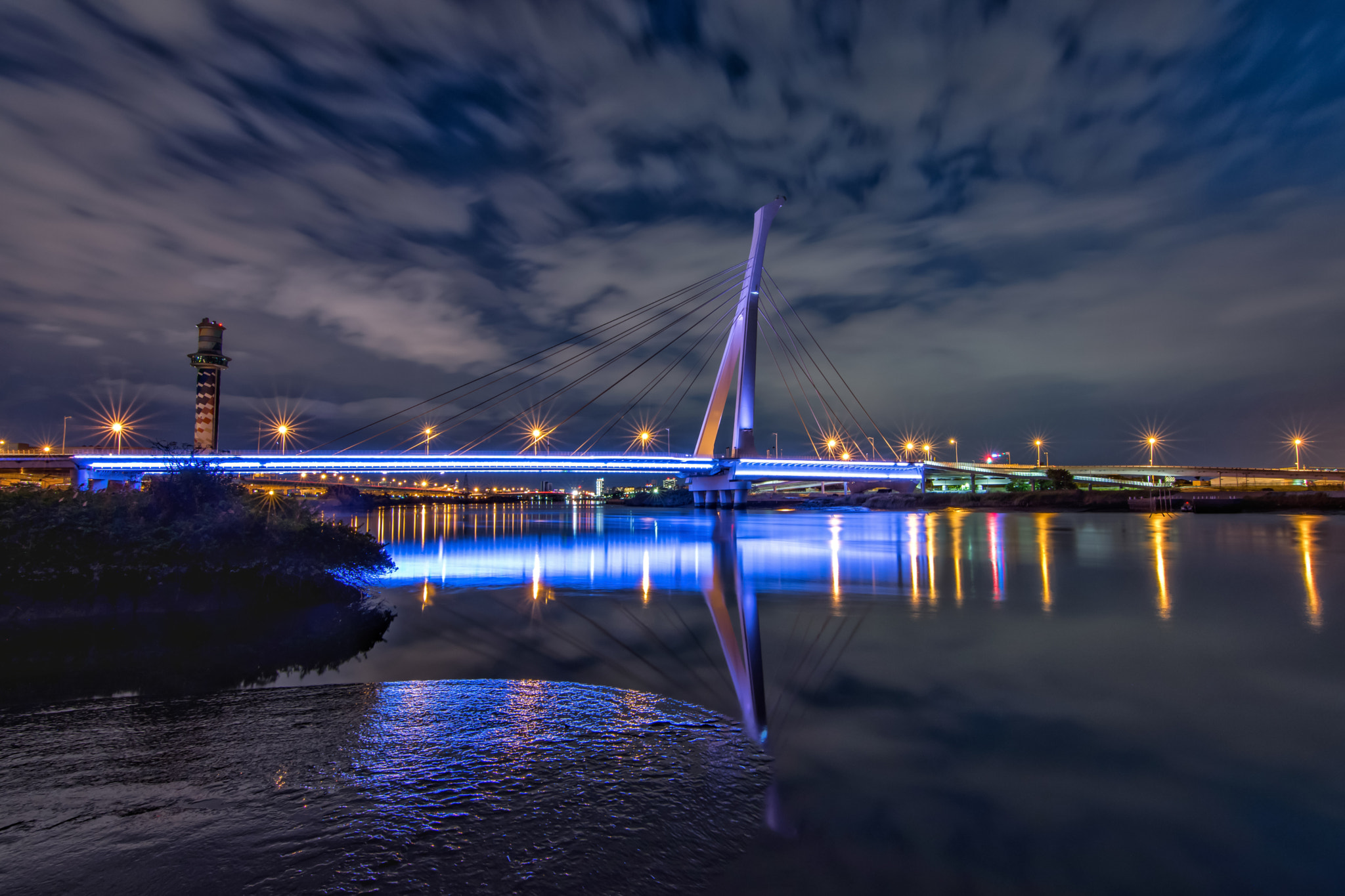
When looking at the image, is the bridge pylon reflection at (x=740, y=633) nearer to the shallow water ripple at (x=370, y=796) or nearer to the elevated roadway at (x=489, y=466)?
the shallow water ripple at (x=370, y=796)

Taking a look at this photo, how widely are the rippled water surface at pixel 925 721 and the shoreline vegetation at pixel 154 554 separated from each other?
2.58 meters

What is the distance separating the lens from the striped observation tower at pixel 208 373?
104188 mm

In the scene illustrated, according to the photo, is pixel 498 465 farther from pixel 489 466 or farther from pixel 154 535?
pixel 154 535

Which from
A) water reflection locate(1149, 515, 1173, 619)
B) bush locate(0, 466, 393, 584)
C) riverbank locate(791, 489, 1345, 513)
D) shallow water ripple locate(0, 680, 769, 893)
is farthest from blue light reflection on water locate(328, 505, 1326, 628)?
riverbank locate(791, 489, 1345, 513)

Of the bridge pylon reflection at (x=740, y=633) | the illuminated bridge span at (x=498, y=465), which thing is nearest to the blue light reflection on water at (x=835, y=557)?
the bridge pylon reflection at (x=740, y=633)

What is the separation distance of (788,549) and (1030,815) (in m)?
23.2

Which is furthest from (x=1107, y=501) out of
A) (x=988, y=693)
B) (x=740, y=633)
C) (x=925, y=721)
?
(x=925, y=721)

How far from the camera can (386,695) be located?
6941 mm

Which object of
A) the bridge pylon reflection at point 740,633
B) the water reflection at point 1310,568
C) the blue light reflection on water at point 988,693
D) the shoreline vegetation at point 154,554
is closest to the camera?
the blue light reflection on water at point 988,693

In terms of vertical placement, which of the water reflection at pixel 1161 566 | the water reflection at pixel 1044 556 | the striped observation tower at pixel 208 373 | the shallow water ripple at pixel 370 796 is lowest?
the water reflection at pixel 1161 566

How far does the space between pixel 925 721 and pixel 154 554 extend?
12.6 meters

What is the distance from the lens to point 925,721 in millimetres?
6730

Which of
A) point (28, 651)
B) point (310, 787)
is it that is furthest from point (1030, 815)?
point (28, 651)

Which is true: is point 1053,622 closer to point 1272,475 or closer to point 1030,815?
point 1030,815
